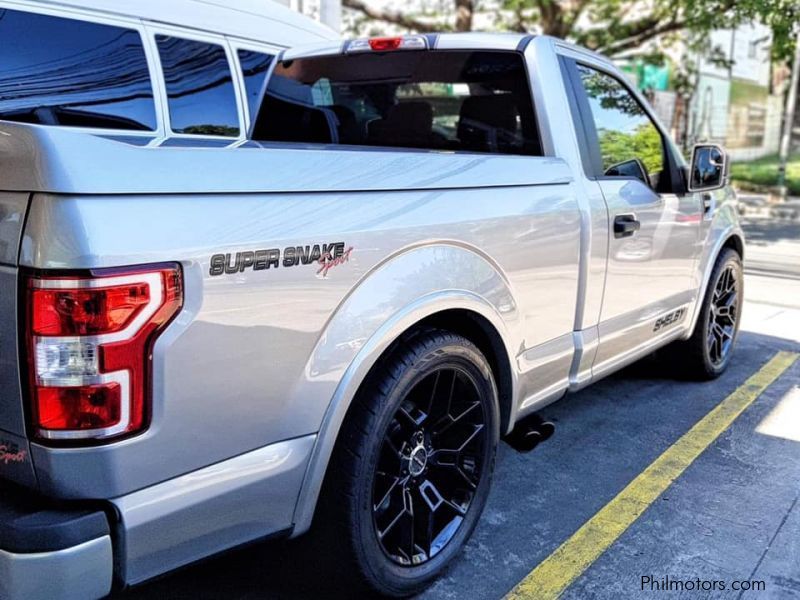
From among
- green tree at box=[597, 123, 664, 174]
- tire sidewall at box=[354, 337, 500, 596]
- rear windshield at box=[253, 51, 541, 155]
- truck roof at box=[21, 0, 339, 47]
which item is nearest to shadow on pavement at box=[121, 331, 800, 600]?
tire sidewall at box=[354, 337, 500, 596]

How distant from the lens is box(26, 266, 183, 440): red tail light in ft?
5.58

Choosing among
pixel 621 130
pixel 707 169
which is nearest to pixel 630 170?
pixel 621 130

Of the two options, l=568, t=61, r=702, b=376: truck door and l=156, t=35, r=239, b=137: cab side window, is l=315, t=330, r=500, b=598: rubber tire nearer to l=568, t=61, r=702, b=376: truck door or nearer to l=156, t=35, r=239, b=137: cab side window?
l=568, t=61, r=702, b=376: truck door

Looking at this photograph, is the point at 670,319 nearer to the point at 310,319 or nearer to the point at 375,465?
the point at 375,465

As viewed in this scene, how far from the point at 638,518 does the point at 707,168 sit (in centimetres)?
208

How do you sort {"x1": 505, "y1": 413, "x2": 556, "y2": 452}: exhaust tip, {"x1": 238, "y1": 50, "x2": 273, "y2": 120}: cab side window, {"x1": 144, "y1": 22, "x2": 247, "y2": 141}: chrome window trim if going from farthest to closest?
{"x1": 238, "y1": 50, "x2": 273, "y2": 120}: cab side window < {"x1": 144, "y1": 22, "x2": 247, "y2": 141}: chrome window trim < {"x1": 505, "y1": 413, "x2": 556, "y2": 452}: exhaust tip

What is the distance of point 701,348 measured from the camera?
193 inches

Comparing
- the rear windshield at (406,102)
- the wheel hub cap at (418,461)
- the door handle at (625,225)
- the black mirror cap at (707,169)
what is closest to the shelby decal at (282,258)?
the wheel hub cap at (418,461)

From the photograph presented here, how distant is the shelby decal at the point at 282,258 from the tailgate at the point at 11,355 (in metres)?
0.42

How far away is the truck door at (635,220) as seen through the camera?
3.65 meters

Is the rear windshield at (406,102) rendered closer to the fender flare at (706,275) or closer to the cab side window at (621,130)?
the cab side window at (621,130)

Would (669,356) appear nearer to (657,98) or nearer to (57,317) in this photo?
(57,317)

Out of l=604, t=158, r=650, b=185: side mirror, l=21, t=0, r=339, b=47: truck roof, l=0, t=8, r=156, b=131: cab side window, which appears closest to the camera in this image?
l=604, t=158, r=650, b=185: side mirror

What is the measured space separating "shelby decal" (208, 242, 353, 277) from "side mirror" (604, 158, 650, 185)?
6.36 ft
